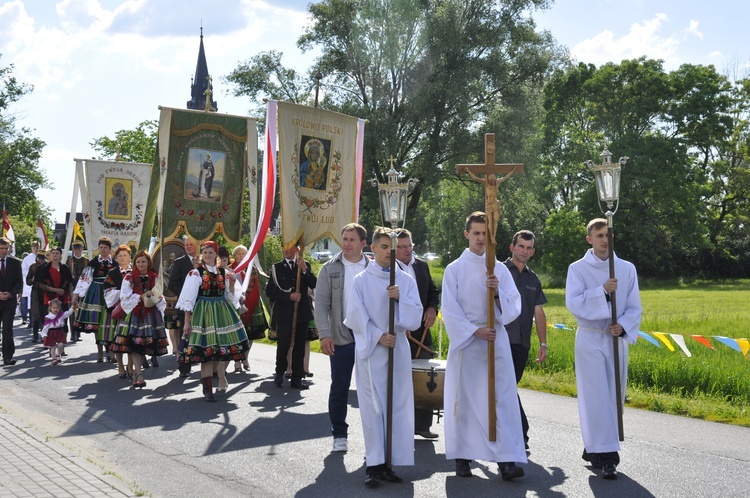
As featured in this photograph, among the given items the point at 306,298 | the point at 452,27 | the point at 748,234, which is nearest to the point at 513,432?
the point at 306,298

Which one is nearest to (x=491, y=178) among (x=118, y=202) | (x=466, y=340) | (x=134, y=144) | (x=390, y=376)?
(x=466, y=340)

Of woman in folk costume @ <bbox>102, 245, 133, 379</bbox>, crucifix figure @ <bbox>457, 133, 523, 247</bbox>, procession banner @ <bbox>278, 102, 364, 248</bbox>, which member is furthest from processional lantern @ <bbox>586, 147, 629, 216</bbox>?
woman in folk costume @ <bbox>102, 245, 133, 379</bbox>

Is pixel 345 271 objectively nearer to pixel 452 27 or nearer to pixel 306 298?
pixel 306 298

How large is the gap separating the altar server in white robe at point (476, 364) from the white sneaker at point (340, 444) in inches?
49.5

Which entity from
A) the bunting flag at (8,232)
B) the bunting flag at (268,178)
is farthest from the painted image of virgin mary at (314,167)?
the bunting flag at (8,232)

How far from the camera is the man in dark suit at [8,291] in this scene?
14.1 metres

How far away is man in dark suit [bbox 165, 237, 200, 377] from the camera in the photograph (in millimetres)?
13191

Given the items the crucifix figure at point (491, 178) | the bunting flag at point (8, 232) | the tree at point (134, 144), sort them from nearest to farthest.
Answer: the crucifix figure at point (491, 178), the bunting flag at point (8, 232), the tree at point (134, 144)

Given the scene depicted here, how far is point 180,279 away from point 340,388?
5971 mm

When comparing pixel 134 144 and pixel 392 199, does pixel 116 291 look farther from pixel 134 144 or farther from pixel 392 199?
pixel 134 144

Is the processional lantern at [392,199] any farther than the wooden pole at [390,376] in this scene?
Yes

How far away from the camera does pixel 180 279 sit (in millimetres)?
13352

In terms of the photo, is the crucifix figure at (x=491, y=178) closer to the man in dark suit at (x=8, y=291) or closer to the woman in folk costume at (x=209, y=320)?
the woman in folk costume at (x=209, y=320)

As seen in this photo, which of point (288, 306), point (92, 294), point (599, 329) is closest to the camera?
point (599, 329)
